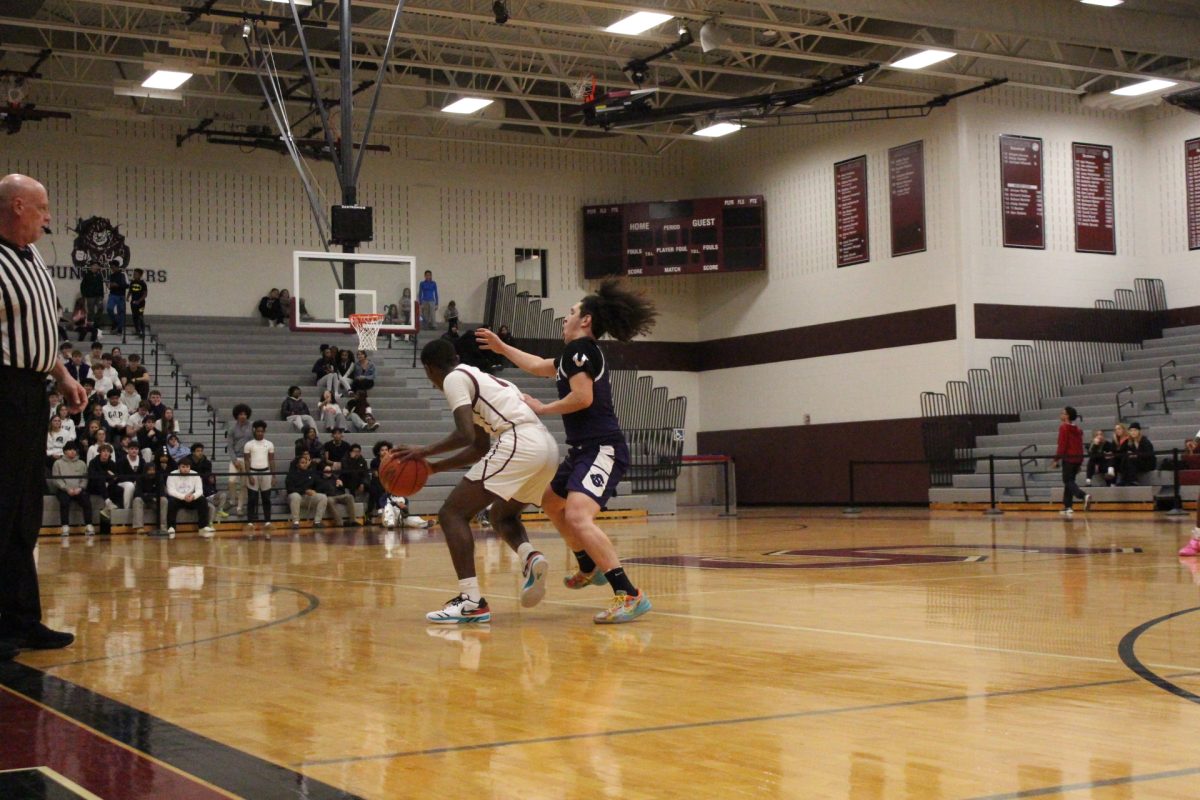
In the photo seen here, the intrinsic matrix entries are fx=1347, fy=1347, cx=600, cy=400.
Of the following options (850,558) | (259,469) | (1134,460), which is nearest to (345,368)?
(259,469)

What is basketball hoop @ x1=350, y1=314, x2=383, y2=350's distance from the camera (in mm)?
18547

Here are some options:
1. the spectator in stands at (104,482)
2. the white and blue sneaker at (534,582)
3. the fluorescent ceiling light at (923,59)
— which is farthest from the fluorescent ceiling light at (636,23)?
the white and blue sneaker at (534,582)

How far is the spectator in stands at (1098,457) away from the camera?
21531 millimetres

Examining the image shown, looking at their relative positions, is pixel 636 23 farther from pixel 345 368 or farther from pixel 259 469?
pixel 259 469

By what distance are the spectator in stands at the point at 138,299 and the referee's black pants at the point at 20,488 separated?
21261mm

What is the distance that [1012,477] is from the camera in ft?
78.6

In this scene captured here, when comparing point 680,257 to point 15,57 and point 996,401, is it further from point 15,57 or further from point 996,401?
point 15,57

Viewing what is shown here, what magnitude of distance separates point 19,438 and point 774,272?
26071mm

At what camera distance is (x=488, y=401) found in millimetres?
7391

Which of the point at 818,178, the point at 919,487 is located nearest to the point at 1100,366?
the point at 919,487

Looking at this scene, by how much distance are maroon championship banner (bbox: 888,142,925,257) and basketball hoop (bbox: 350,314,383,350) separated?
12.7m

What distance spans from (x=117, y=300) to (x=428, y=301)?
6589 mm

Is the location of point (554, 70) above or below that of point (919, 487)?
above

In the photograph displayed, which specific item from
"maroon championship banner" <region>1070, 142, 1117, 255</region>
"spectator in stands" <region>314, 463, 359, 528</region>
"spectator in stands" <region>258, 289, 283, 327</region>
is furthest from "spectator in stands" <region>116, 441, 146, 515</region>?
"maroon championship banner" <region>1070, 142, 1117, 255</region>
